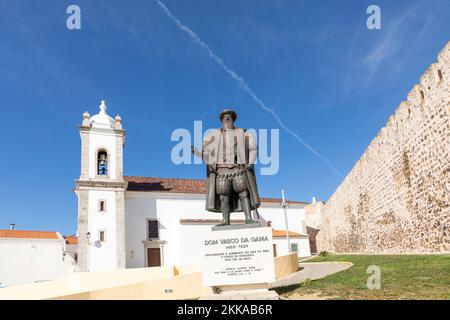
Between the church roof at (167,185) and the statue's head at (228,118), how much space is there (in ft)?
71.3

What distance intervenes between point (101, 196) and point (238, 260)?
65.4 feet

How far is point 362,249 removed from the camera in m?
18.5

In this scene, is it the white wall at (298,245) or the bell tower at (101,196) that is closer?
the bell tower at (101,196)

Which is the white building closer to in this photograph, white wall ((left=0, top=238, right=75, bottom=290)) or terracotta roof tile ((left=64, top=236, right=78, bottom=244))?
white wall ((left=0, top=238, right=75, bottom=290))

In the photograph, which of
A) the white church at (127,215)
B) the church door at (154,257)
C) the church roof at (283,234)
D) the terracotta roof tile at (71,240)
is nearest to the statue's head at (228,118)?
the white church at (127,215)

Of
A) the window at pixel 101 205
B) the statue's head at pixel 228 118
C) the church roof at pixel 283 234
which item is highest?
the statue's head at pixel 228 118

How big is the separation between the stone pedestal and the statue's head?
1.87 meters

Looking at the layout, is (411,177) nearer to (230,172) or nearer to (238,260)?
(230,172)

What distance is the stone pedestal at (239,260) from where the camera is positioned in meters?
5.44

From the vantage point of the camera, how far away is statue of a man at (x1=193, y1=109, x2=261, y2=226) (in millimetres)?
5898

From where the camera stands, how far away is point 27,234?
33125mm

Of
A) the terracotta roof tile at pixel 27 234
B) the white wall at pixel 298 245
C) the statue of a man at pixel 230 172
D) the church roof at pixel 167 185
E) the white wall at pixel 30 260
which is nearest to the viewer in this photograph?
the statue of a man at pixel 230 172

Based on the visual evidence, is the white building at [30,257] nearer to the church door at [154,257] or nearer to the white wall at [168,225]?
the white wall at [168,225]
